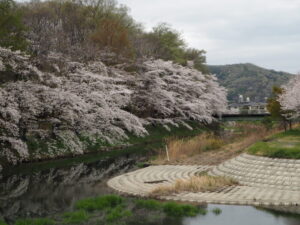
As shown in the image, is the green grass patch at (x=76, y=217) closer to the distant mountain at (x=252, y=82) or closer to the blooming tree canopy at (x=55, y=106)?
the blooming tree canopy at (x=55, y=106)

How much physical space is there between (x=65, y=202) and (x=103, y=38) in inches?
1329

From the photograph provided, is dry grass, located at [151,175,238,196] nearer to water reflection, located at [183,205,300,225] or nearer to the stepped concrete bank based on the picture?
the stepped concrete bank

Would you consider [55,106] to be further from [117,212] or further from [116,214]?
[116,214]

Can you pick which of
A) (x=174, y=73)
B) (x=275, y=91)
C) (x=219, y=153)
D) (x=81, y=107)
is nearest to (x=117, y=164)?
(x=81, y=107)

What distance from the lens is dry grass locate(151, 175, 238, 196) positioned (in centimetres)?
1961

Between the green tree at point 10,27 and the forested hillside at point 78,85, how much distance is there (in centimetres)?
8

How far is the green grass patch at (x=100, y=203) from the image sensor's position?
56.4ft

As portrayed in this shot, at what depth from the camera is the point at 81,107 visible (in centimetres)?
3228

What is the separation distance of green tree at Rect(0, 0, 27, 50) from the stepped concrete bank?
13.5m

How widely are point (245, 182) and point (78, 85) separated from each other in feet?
61.3

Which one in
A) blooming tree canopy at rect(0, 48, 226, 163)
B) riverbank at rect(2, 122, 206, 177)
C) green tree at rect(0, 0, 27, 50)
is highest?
green tree at rect(0, 0, 27, 50)

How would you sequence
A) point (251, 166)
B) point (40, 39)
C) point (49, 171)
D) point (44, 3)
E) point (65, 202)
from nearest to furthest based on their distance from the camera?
point (65, 202), point (251, 166), point (49, 171), point (40, 39), point (44, 3)

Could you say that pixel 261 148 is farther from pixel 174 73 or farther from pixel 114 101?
pixel 174 73

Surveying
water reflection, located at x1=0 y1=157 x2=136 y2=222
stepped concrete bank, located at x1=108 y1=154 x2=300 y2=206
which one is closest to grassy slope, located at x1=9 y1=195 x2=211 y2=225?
water reflection, located at x1=0 y1=157 x2=136 y2=222
